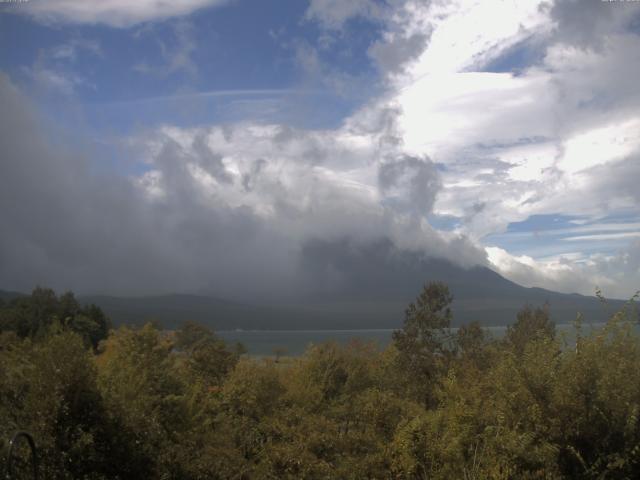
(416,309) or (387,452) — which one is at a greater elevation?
(416,309)

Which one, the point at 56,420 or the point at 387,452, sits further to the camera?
the point at 387,452

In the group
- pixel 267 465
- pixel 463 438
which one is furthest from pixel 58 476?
pixel 463 438

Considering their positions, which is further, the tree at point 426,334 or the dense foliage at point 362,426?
the tree at point 426,334

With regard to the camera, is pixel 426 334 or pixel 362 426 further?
pixel 426 334

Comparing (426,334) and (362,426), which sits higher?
(426,334)

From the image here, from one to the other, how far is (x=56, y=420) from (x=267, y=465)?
536 cm

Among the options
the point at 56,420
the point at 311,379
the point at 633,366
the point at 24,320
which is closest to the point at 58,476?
the point at 56,420

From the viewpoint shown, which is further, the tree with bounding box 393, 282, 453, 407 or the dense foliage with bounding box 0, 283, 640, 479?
the tree with bounding box 393, 282, 453, 407

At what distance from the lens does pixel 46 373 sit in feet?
38.2

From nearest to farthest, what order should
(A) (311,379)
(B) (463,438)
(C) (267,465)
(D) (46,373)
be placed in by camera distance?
(D) (46,373), (B) (463,438), (C) (267,465), (A) (311,379)

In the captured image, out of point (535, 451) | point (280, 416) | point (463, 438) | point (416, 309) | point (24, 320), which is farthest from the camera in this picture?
point (24, 320)

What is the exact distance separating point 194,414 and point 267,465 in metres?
6.06

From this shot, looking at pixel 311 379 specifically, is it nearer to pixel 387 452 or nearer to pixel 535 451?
pixel 387 452

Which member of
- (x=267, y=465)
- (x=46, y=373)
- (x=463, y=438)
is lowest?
(x=267, y=465)
